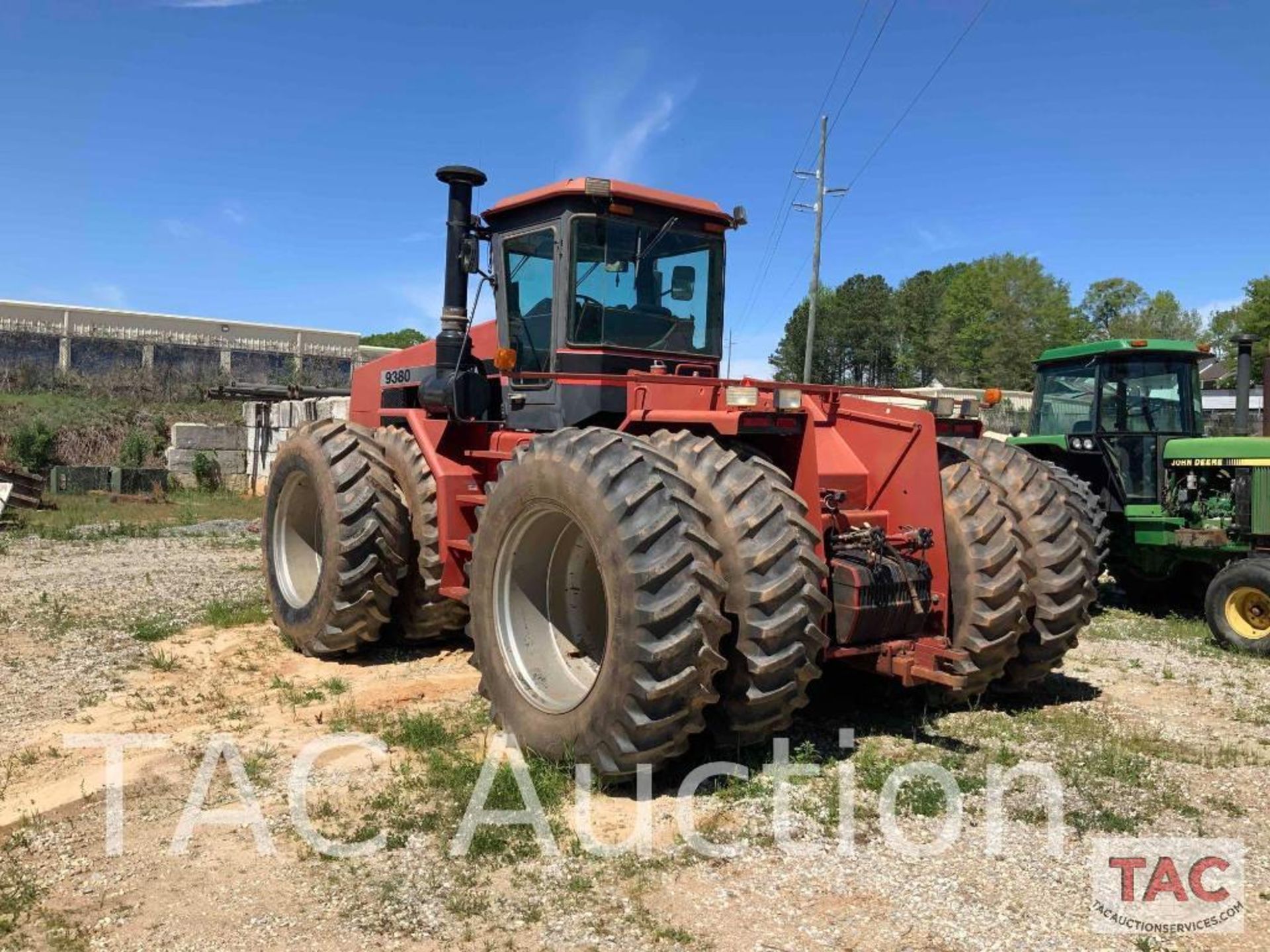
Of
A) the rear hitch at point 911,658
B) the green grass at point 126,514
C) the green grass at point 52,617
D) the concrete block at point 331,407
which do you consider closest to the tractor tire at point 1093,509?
the rear hitch at point 911,658

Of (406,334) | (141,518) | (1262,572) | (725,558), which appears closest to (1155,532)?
(1262,572)

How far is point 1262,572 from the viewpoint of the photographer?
25.5ft

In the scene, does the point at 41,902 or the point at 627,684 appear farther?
the point at 627,684

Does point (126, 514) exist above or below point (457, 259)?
below

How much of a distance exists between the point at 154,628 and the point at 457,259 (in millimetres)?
3989

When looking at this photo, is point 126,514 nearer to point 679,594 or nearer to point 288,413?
point 288,413

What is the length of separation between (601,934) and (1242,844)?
9.05ft

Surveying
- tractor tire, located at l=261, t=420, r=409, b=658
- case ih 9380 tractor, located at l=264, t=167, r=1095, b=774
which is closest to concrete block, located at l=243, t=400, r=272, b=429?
case ih 9380 tractor, located at l=264, t=167, r=1095, b=774

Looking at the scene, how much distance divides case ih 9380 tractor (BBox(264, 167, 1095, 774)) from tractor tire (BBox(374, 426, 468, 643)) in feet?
0.08

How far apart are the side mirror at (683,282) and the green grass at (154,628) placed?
488 cm

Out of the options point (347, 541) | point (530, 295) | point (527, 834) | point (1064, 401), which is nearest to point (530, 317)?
point (530, 295)

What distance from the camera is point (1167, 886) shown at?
144 inches

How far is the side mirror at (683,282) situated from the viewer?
6258mm

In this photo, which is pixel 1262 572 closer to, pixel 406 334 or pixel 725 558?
pixel 725 558
